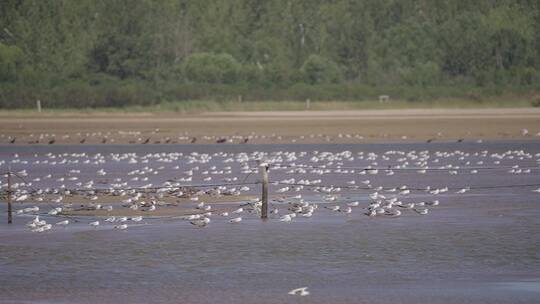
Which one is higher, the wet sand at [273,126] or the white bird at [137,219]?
the white bird at [137,219]

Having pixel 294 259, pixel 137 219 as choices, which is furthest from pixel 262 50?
pixel 294 259

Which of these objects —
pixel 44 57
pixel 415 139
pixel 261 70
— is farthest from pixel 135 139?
pixel 44 57

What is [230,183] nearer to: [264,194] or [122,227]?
[264,194]

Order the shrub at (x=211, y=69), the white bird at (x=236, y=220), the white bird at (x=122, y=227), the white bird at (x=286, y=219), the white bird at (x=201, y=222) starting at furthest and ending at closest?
the shrub at (x=211, y=69) → the white bird at (x=286, y=219) → the white bird at (x=236, y=220) → the white bird at (x=201, y=222) → the white bird at (x=122, y=227)

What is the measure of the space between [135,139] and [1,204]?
22.2m

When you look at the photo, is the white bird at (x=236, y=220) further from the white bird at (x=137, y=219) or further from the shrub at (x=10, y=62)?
the shrub at (x=10, y=62)

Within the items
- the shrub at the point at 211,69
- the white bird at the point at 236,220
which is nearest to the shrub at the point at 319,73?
the shrub at the point at 211,69

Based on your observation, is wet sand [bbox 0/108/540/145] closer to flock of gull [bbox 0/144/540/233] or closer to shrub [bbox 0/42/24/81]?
flock of gull [bbox 0/144/540/233]

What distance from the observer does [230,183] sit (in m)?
26.3

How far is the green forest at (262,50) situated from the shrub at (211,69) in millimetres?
120

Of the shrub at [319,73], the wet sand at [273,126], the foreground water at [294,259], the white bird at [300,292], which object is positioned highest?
the white bird at [300,292]

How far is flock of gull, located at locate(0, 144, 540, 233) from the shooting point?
20.4 m

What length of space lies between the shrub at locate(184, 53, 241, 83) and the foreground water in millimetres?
58351

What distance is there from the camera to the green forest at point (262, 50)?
68.6m
